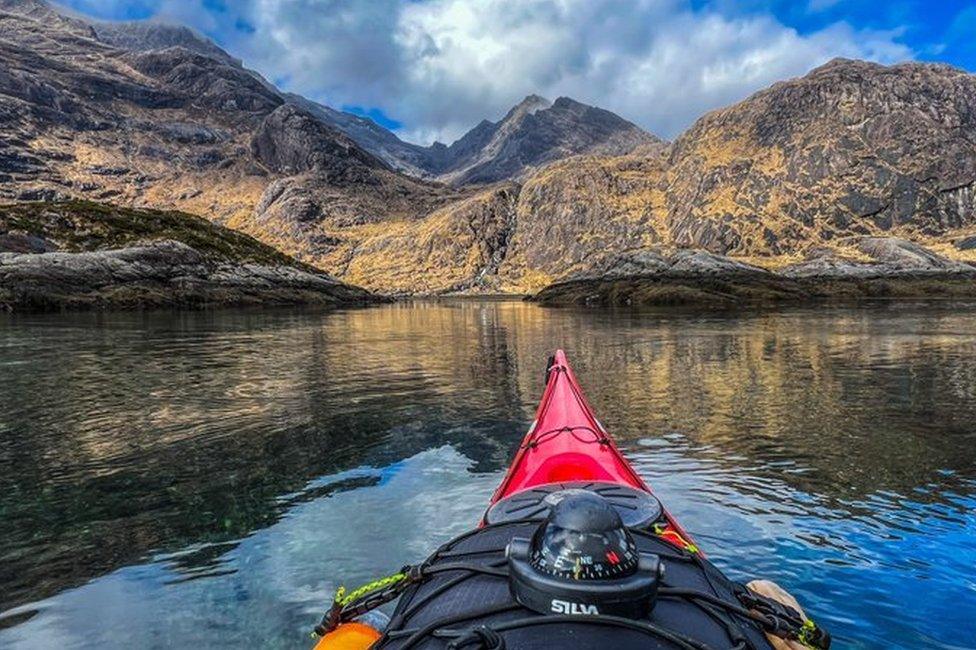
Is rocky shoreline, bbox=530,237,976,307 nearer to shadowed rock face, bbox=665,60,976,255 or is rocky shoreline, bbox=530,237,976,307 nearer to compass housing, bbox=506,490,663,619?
shadowed rock face, bbox=665,60,976,255

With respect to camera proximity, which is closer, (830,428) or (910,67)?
(830,428)

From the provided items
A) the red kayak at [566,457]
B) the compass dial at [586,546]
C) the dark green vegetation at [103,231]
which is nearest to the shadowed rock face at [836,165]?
the dark green vegetation at [103,231]

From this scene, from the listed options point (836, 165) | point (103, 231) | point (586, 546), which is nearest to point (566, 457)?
point (586, 546)

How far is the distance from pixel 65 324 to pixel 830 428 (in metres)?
60.1

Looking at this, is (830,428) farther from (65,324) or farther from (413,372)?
(65,324)

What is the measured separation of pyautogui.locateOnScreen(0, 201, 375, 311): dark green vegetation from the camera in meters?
74.8

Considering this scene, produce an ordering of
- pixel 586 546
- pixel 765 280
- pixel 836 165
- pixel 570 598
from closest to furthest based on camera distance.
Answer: pixel 570 598 → pixel 586 546 → pixel 765 280 → pixel 836 165

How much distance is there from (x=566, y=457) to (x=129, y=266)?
91874 mm

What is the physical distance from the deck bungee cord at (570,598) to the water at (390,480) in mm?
2938

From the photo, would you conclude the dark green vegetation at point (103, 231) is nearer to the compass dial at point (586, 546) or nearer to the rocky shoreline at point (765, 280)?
the rocky shoreline at point (765, 280)

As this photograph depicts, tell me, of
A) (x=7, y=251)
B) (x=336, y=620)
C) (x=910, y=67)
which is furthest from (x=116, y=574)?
(x=910, y=67)

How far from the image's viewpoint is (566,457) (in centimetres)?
891

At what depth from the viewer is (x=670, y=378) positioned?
23.8 m

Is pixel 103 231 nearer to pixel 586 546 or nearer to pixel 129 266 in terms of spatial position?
pixel 129 266
